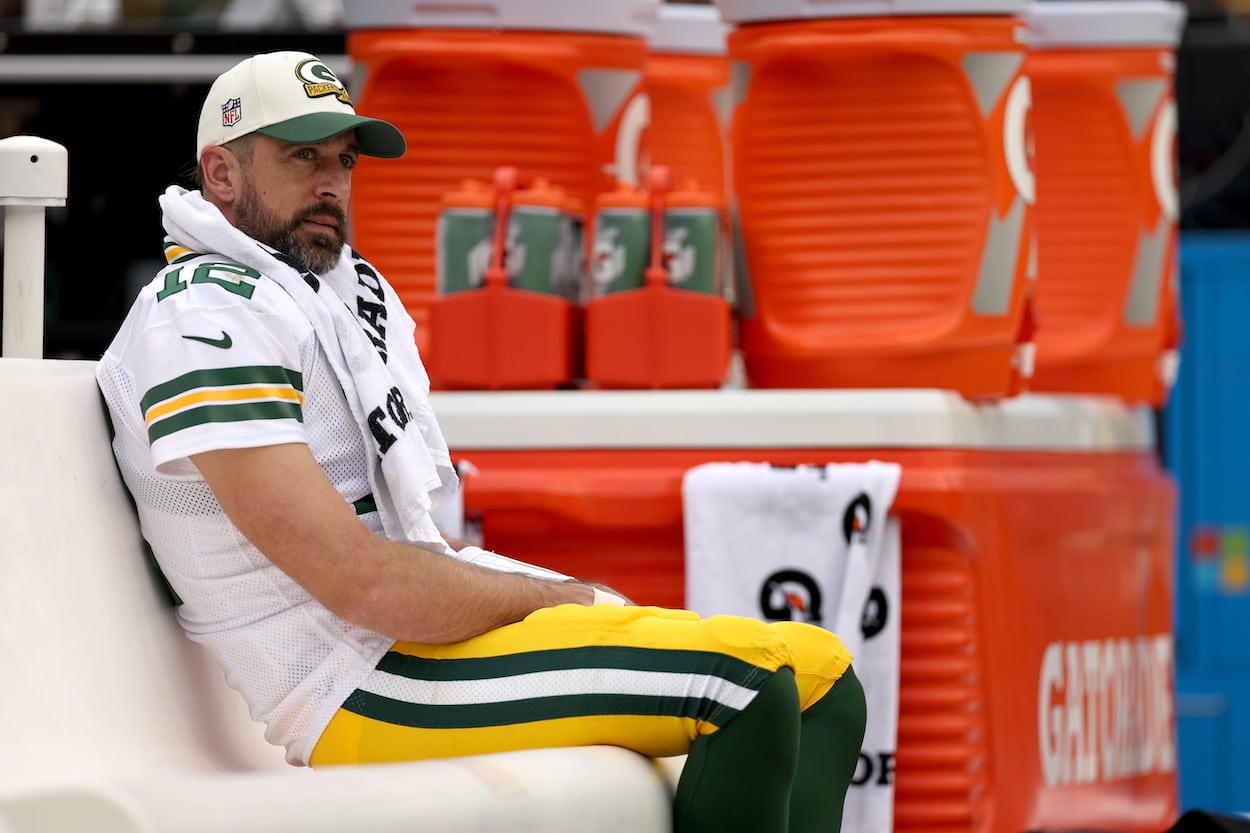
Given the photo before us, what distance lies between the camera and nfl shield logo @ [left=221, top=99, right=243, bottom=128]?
2029mm

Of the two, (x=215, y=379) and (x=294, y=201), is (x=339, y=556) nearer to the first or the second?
(x=215, y=379)

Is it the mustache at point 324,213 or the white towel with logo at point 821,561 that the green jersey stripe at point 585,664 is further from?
the white towel with logo at point 821,561

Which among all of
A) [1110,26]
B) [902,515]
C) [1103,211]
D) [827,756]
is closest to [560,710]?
[827,756]

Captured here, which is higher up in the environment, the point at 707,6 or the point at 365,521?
the point at 707,6

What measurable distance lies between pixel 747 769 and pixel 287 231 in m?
0.70

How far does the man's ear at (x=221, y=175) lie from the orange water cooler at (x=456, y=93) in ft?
4.13

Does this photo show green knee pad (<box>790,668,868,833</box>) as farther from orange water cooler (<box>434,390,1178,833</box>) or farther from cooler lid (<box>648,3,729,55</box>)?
cooler lid (<box>648,3,729,55</box>)

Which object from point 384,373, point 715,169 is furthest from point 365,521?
point 715,169

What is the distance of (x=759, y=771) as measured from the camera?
1.90m

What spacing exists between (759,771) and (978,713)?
1.12 meters

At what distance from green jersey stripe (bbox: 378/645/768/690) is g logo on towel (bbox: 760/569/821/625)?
969mm

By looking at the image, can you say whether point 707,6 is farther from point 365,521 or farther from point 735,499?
point 365,521

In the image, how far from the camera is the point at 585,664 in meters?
1.91

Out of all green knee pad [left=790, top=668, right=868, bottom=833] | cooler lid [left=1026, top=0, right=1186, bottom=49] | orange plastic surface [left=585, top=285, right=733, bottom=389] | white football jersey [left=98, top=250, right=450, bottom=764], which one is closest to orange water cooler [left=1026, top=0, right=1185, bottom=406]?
cooler lid [left=1026, top=0, right=1186, bottom=49]
